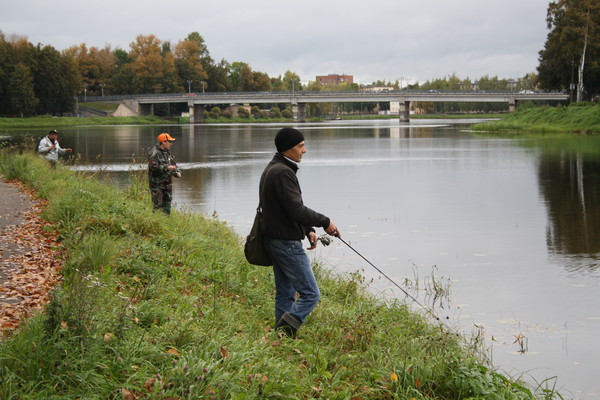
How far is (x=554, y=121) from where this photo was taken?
6291cm

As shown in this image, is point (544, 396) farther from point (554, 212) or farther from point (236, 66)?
point (236, 66)

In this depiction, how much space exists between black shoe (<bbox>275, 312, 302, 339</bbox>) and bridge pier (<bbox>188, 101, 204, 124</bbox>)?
126579 mm

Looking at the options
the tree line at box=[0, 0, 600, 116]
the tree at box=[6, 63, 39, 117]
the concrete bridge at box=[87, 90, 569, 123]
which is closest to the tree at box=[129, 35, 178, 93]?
the tree line at box=[0, 0, 600, 116]

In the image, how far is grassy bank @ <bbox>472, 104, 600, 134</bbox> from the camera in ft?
190

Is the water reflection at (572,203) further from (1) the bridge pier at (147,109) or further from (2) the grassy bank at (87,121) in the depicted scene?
(1) the bridge pier at (147,109)

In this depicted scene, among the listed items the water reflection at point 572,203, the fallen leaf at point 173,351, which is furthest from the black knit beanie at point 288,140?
the water reflection at point 572,203

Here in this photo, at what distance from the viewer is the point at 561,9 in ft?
222

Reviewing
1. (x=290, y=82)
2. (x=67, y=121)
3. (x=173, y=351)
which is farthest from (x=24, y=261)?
(x=290, y=82)

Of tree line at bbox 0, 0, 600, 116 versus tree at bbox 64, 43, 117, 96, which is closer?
tree line at bbox 0, 0, 600, 116

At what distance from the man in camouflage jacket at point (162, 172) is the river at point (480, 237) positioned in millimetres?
2151

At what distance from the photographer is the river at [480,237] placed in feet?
26.5

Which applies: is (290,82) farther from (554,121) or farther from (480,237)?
(480,237)

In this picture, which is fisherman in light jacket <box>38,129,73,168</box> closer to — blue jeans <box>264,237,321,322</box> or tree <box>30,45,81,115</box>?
blue jeans <box>264,237,321,322</box>

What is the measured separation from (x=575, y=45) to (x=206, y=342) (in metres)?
65.1
